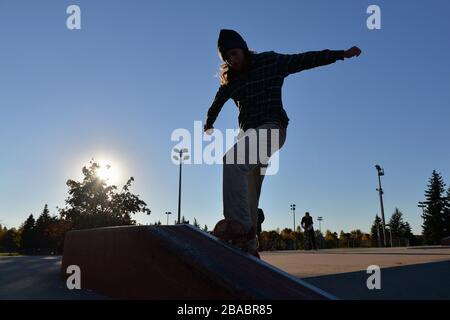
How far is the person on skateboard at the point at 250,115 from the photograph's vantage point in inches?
118

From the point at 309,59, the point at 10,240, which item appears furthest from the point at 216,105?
the point at 10,240

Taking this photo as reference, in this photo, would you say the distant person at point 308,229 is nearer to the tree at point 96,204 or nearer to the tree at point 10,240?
the tree at point 96,204

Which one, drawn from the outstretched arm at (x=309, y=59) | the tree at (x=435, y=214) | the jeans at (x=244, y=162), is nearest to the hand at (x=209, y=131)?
the jeans at (x=244, y=162)

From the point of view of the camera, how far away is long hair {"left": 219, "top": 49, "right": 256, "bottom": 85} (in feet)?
11.3

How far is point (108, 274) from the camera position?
3.06m

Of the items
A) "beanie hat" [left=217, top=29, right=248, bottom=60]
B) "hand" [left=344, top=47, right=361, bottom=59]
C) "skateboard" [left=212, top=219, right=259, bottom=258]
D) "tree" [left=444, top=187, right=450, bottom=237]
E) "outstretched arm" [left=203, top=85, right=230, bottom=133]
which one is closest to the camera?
"skateboard" [left=212, top=219, right=259, bottom=258]

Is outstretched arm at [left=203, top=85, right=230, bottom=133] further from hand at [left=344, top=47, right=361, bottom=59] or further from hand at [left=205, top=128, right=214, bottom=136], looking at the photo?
hand at [left=344, top=47, right=361, bottom=59]

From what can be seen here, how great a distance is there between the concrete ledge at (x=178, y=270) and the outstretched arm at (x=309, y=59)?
176 cm

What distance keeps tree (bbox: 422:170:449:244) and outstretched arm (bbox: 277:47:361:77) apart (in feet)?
237

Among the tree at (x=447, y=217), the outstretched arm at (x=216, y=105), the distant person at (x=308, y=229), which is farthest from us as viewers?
the tree at (x=447, y=217)

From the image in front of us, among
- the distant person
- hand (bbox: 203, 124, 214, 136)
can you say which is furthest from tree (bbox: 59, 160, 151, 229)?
A: hand (bbox: 203, 124, 214, 136)
